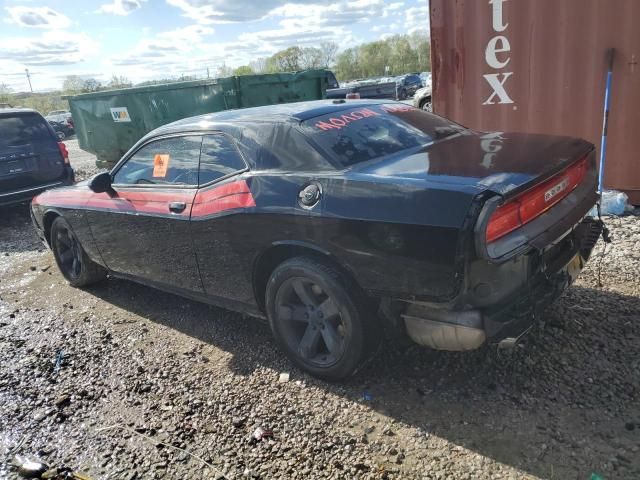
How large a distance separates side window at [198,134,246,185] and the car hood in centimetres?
92

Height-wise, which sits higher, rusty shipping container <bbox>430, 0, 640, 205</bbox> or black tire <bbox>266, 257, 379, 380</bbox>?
rusty shipping container <bbox>430, 0, 640, 205</bbox>

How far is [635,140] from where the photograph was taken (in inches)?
222

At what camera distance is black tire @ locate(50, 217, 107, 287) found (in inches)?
194

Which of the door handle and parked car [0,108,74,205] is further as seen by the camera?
parked car [0,108,74,205]

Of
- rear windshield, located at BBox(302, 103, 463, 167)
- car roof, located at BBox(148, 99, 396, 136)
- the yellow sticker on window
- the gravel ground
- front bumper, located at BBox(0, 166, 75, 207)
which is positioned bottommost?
the gravel ground

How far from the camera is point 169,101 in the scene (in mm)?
9820

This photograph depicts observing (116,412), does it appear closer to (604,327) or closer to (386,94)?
(604,327)

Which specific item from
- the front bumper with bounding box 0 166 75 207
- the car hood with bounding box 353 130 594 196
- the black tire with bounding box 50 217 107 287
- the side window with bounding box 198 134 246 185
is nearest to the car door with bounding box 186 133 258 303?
the side window with bounding box 198 134 246 185

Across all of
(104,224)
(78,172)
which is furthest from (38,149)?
(78,172)

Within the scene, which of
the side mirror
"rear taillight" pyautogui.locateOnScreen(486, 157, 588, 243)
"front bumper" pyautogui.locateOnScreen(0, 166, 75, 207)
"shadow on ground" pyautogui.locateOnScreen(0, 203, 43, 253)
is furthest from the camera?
"front bumper" pyautogui.locateOnScreen(0, 166, 75, 207)

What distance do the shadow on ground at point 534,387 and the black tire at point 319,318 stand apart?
0.52ft

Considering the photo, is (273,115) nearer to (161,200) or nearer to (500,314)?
(161,200)

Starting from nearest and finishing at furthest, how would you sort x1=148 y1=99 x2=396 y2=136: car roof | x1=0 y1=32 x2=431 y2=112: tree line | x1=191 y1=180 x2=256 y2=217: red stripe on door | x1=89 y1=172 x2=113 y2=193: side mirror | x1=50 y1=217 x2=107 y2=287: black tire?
x1=191 y1=180 x2=256 y2=217: red stripe on door → x1=148 y1=99 x2=396 y2=136: car roof → x1=89 y1=172 x2=113 y2=193: side mirror → x1=50 y1=217 x2=107 y2=287: black tire → x1=0 y1=32 x2=431 y2=112: tree line

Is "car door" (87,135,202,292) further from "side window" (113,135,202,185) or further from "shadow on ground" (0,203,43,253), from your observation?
"shadow on ground" (0,203,43,253)
